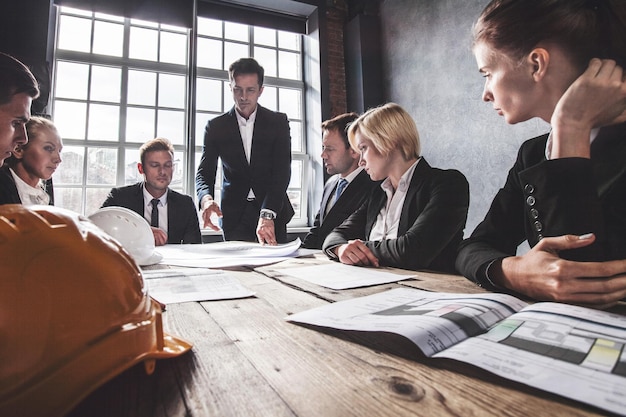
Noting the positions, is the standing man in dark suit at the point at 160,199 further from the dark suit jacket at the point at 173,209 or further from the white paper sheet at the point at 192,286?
the white paper sheet at the point at 192,286

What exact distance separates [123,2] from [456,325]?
4568mm

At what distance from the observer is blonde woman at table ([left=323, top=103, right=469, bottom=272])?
1226mm

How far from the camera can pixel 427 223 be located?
129cm

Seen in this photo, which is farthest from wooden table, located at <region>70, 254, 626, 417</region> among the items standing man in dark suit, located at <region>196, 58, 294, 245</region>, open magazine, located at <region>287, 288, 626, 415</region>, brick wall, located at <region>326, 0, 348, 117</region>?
brick wall, located at <region>326, 0, 348, 117</region>

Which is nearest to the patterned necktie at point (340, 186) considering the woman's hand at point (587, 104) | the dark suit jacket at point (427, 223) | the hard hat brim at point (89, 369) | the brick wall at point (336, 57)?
the dark suit jacket at point (427, 223)

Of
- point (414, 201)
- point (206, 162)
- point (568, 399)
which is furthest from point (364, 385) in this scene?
point (206, 162)

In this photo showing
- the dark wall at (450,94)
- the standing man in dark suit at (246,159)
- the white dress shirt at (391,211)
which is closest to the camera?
the white dress shirt at (391,211)

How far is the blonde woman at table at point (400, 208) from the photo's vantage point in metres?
1.23

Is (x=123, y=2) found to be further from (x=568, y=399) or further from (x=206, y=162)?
(x=568, y=399)

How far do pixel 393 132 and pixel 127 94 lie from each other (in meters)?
3.47

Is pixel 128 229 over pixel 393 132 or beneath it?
beneath

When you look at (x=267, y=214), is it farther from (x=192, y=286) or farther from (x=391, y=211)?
(x=192, y=286)

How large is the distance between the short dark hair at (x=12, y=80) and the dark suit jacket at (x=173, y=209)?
0.85 metres

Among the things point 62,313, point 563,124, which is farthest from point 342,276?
point 62,313
